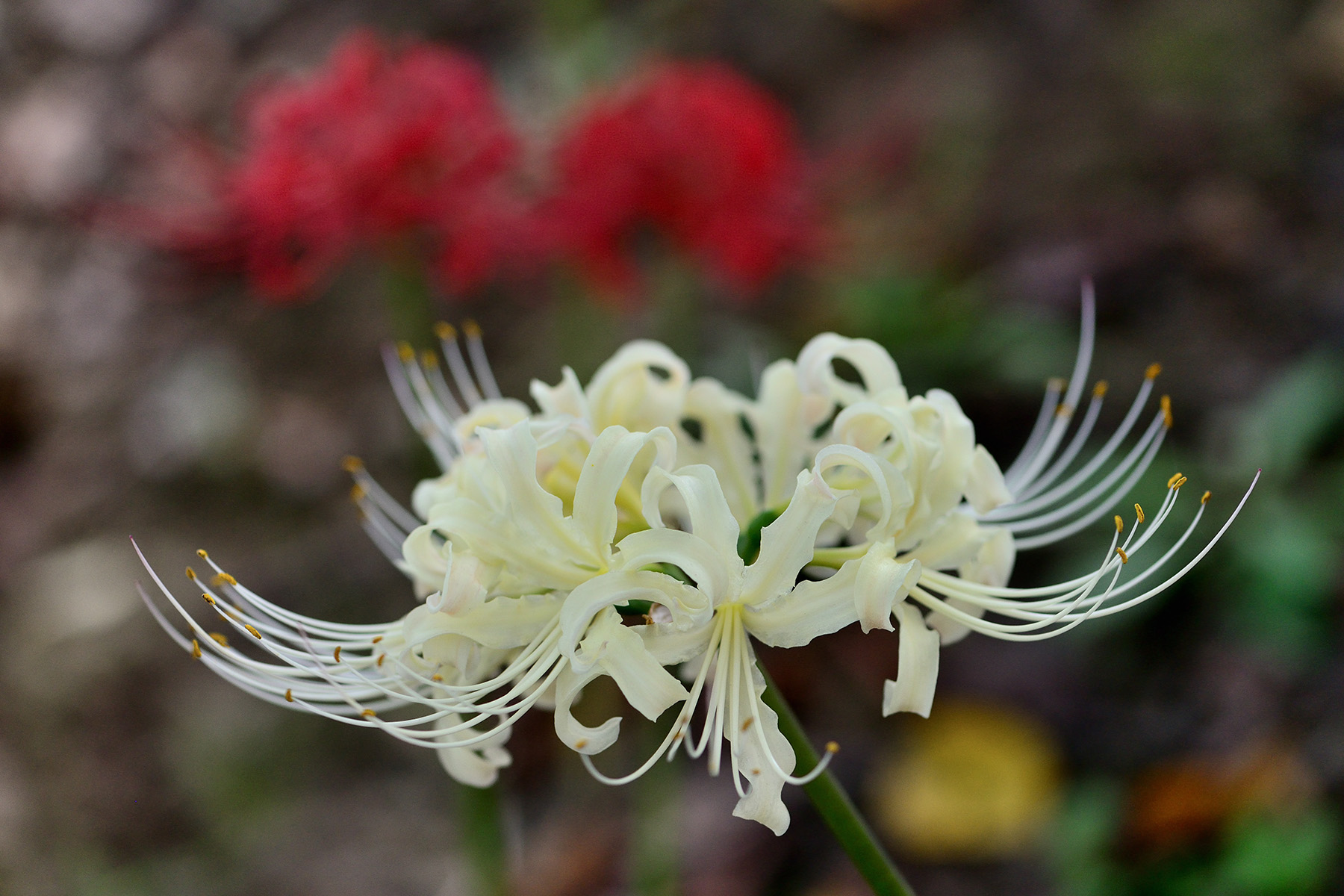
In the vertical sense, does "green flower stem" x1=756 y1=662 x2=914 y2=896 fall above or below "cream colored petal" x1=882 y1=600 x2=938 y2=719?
below

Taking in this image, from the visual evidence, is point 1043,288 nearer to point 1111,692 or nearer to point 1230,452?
point 1230,452

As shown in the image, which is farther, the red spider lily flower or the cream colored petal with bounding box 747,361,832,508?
the red spider lily flower

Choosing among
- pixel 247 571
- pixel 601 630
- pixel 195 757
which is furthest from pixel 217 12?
pixel 601 630

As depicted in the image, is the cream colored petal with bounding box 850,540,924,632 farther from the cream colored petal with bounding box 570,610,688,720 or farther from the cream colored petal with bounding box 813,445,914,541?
the cream colored petal with bounding box 570,610,688,720

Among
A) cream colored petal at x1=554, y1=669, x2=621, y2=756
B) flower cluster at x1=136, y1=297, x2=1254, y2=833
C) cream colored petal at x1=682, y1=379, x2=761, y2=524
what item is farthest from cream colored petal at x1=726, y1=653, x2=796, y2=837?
cream colored petal at x1=682, y1=379, x2=761, y2=524

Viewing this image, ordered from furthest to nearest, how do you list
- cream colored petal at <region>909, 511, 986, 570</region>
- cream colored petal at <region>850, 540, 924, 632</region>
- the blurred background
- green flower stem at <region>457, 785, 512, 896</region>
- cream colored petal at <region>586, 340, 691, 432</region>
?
the blurred background < green flower stem at <region>457, 785, 512, 896</region> < cream colored petal at <region>586, 340, 691, 432</region> < cream colored petal at <region>909, 511, 986, 570</region> < cream colored petal at <region>850, 540, 924, 632</region>

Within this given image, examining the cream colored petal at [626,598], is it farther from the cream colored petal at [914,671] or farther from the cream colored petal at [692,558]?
the cream colored petal at [914,671]

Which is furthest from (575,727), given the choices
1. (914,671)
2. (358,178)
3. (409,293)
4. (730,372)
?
(730,372)
